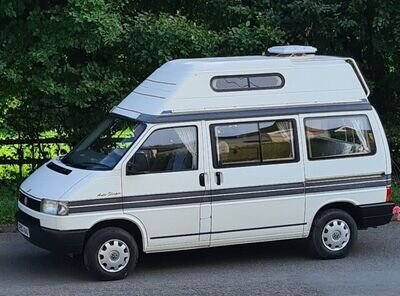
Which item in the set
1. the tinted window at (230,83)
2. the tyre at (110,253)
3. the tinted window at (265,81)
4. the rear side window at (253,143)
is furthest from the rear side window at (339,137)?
the tyre at (110,253)

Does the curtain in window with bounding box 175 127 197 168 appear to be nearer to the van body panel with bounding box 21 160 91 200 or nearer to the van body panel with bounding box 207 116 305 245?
the van body panel with bounding box 207 116 305 245

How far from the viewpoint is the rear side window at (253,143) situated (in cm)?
841

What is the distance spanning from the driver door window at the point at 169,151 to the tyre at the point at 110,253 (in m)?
0.72

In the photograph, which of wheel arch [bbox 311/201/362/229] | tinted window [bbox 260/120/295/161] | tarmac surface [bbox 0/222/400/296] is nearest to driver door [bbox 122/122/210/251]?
tarmac surface [bbox 0/222/400/296]

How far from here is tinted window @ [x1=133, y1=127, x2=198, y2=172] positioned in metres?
8.17

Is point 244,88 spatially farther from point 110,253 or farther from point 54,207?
point 54,207

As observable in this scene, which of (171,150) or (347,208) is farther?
(347,208)

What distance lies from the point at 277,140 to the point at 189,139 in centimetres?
103

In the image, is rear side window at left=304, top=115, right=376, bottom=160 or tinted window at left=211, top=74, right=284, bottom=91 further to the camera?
rear side window at left=304, top=115, right=376, bottom=160

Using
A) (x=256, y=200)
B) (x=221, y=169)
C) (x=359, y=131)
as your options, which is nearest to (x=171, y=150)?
(x=221, y=169)

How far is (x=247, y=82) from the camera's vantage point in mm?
8602

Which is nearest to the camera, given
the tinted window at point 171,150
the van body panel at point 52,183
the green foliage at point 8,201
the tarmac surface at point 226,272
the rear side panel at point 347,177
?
the tarmac surface at point 226,272

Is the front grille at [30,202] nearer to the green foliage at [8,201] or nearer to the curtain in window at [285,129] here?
the green foliage at [8,201]

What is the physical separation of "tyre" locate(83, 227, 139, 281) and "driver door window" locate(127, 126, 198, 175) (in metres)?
0.72
